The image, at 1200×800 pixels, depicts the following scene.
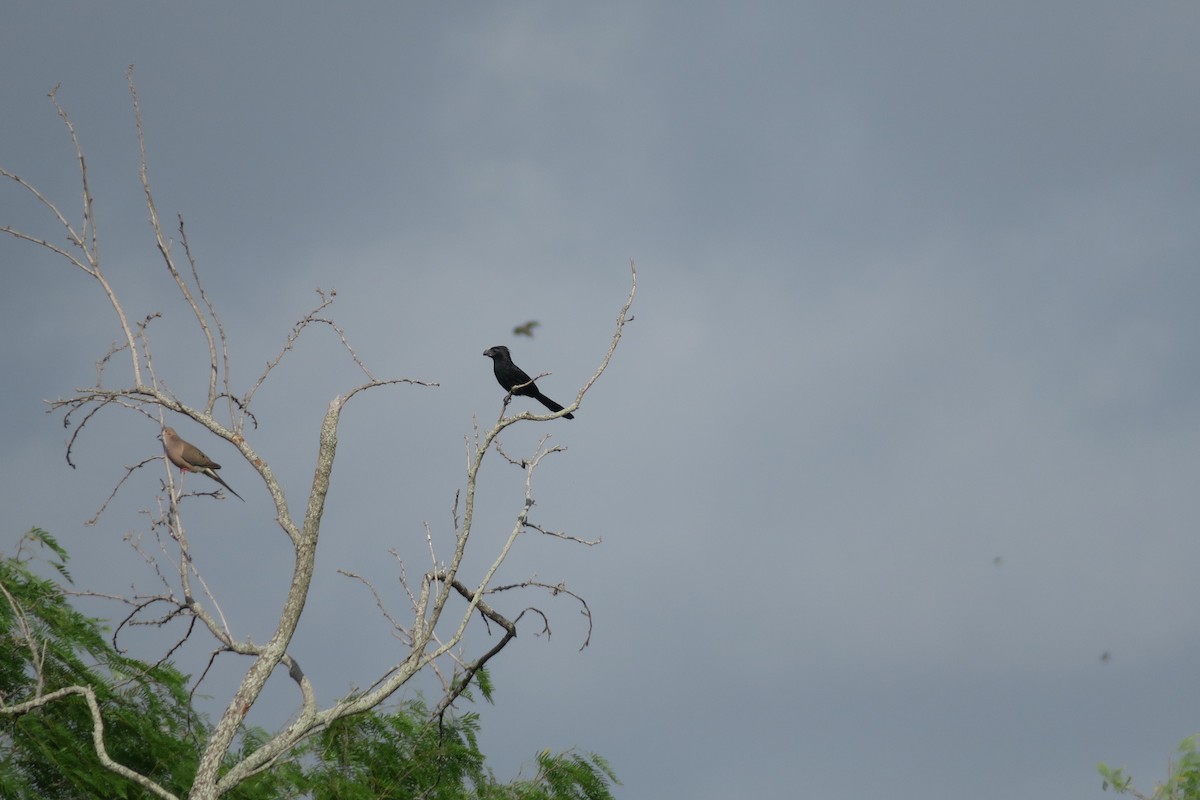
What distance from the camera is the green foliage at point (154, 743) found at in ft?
36.6

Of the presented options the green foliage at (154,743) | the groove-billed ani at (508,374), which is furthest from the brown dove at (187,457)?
the groove-billed ani at (508,374)

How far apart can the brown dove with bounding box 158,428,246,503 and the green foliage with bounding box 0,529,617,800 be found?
1698 millimetres

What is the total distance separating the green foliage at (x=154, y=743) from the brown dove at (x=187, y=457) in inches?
66.9

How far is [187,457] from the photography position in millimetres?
10609

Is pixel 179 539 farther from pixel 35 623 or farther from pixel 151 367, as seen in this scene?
pixel 35 623

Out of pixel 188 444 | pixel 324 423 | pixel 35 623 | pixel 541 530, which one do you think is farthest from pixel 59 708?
pixel 541 530

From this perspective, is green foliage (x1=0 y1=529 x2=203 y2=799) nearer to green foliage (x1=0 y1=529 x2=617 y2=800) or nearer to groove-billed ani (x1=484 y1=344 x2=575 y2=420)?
green foliage (x1=0 y1=529 x2=617 y2=800)

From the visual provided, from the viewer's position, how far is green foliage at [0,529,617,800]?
36.6ft

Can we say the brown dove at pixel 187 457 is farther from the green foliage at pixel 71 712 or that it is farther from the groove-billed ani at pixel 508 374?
the groove-billed ani at pixel 508 374

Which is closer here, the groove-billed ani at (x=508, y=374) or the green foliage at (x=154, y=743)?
the green foliage at (x=154, y=743)

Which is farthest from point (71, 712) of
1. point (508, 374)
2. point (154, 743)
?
point (508, 374)

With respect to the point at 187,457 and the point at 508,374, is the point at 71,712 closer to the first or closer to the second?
the point at 187,457

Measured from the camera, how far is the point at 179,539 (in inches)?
399

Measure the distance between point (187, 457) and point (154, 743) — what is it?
3.36 meters
